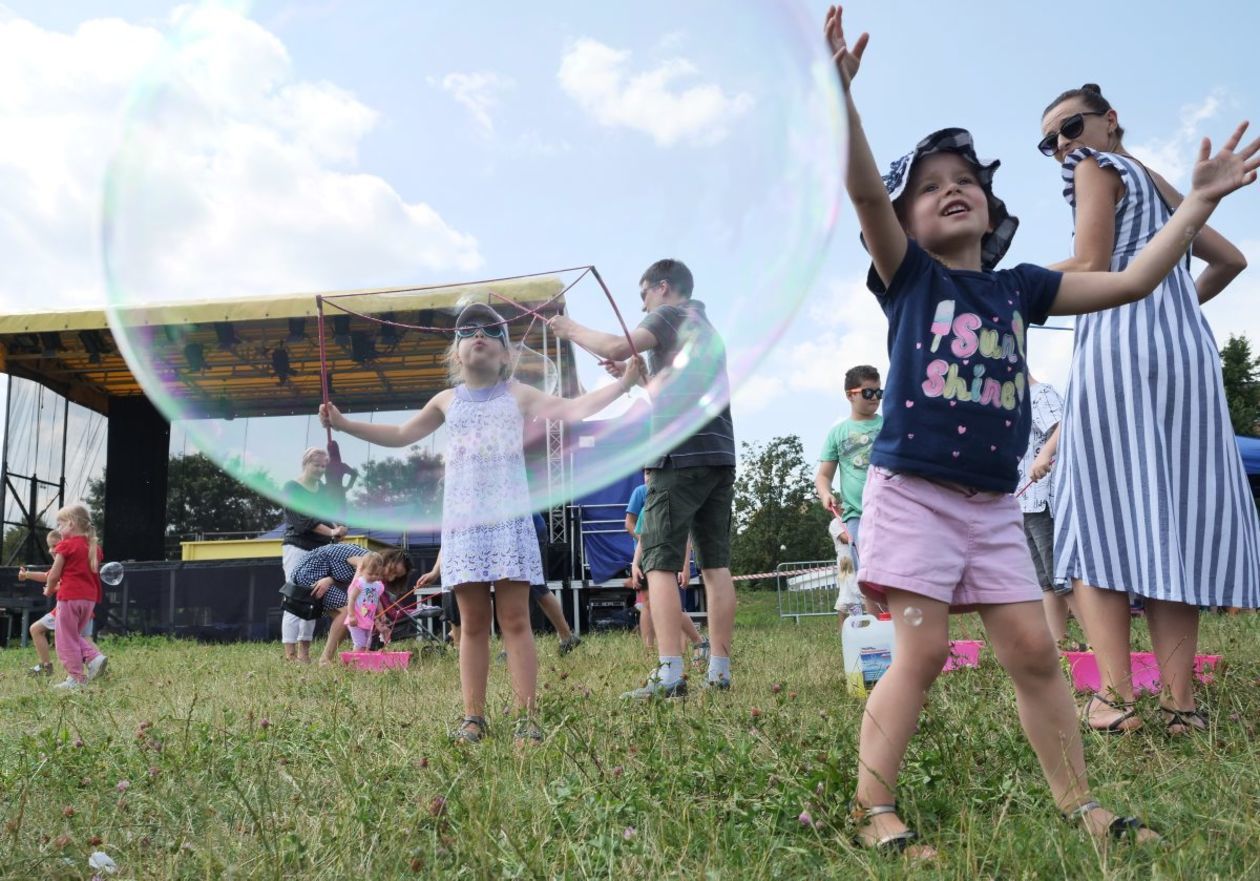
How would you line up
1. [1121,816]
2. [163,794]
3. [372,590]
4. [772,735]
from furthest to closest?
[372,590], [772,735], [163,794], [1121,816]

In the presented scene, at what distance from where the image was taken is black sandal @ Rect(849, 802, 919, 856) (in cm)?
162

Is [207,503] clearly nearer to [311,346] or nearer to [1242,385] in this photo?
[311,346]

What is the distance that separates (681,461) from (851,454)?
1958mm

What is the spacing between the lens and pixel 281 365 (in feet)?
13.3

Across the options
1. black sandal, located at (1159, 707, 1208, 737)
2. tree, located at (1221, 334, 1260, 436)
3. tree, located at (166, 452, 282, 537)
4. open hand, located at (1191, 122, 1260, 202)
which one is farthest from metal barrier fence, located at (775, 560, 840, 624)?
tree, located at (1221, 334, 1260, 436)

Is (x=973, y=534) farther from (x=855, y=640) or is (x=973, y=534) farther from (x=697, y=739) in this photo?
(x=855, y=640)

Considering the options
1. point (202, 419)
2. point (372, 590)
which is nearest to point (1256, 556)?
point (202, 419)

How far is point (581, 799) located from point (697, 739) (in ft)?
1.57

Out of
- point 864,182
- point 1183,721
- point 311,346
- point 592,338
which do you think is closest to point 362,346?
point 592,338

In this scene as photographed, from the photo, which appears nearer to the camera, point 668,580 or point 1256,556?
point 1256,556

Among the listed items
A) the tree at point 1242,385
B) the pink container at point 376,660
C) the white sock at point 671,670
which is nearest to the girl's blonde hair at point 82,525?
the pink container at point 376,660

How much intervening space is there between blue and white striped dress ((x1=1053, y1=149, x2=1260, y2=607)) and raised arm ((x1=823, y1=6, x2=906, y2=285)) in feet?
3.54

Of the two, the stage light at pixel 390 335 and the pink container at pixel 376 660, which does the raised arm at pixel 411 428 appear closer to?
the stage light at pixel 390 335

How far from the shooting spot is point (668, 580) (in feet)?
12.3
